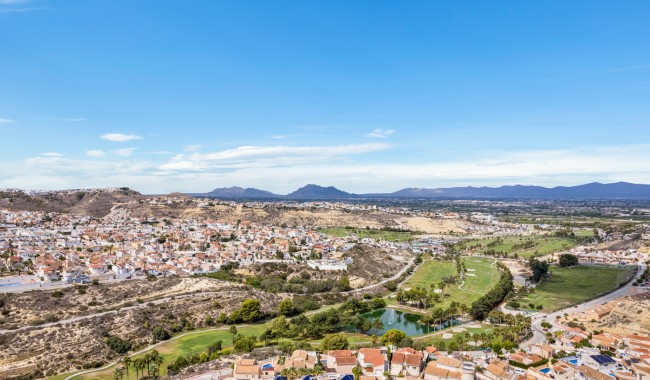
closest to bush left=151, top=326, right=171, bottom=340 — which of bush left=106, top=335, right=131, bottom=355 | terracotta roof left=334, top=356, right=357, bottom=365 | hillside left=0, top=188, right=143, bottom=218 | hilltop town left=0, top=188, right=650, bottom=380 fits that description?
hilltop town left=0, top=188, right=650, bottom=380

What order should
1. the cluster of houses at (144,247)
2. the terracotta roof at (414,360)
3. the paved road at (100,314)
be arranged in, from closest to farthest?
the terracotta roof at (414,360), the paved road at (100,314), the cluster of houses at (144,247)

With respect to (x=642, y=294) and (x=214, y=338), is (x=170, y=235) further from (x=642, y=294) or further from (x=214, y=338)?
(x=642, y=294)

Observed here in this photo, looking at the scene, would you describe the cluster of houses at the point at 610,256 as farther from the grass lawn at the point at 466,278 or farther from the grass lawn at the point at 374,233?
the grass lawn at the point at 374,233

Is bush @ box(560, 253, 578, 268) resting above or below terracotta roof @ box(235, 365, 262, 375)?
below

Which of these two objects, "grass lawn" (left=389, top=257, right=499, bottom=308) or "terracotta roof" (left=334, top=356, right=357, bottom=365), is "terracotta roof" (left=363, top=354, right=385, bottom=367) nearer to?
"terracotta roof" (left=334, top=356, right=357, bottom=365)

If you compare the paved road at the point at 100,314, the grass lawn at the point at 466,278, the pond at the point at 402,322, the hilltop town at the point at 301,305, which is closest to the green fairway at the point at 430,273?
the grass lawn at the point at 466,278

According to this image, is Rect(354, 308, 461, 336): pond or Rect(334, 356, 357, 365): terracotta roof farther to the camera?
Rect(354, 308, 461, 336): pond

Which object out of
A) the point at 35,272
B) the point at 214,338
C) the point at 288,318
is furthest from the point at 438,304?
the point at 35,272
